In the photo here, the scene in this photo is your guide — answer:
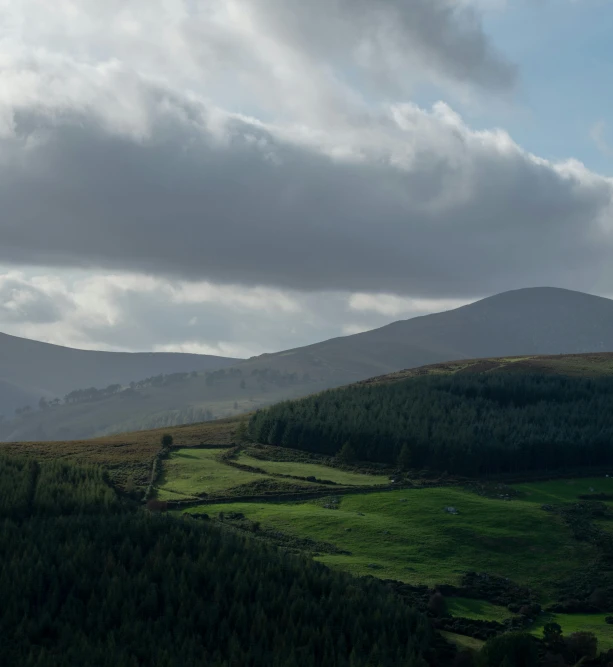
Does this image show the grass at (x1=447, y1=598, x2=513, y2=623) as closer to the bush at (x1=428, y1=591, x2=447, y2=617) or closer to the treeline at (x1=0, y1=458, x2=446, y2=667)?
the bush at (x1=428, y1=591, x2=447, y2=617)

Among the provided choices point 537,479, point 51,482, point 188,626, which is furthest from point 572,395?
point 188,626

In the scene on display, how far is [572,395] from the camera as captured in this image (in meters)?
162

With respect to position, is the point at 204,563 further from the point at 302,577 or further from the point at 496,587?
the point at 496,587

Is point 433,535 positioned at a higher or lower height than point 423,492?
lower

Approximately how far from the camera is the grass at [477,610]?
226ft

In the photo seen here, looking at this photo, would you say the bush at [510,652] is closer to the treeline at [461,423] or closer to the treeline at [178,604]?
the treeline at [178,604]

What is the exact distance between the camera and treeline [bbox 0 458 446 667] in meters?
56.6

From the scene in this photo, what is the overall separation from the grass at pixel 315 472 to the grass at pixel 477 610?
133 feet

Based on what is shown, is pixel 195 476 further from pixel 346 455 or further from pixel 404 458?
pixel 404 458

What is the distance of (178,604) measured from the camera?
6456 cm

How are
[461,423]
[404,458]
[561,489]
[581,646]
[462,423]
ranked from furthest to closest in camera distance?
[461,423], [462,423], [404,458], [561,489], [581,646]

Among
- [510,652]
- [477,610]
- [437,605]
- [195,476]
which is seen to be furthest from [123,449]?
[510,652]

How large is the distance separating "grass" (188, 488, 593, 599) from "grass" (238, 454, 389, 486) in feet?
35.3

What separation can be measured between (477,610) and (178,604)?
917 inches
